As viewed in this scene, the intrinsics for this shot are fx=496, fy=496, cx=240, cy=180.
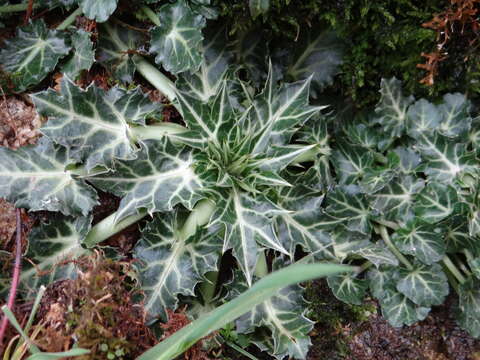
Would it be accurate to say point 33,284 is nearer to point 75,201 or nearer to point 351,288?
point 75,201

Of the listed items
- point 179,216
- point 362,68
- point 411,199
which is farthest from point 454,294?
point 179,216

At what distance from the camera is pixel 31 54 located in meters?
1.67

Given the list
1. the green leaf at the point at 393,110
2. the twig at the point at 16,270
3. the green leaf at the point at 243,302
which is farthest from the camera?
the green leaf at the point at 393,110

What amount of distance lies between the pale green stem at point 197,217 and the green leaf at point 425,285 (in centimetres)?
67

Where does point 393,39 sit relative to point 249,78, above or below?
above

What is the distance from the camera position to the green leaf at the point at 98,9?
154 centimetres

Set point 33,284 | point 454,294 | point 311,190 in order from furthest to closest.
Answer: point 454,294
point 311,190
point 33,284

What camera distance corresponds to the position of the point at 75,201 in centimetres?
152

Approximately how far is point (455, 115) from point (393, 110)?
0.68 ft

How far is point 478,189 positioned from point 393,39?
0.56 metres

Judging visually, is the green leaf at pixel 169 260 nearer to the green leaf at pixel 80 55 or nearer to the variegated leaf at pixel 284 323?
the variegated leaf at pixel 284 323

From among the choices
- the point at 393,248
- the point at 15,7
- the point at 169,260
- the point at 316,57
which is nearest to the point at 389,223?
the point at 393,248

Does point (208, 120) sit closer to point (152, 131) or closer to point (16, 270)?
point (152, 131)

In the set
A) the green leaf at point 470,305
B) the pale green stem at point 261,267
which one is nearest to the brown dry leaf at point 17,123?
the pale green stem at point 261,267
